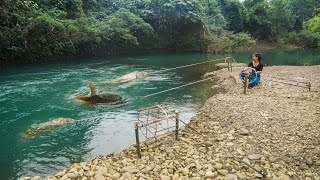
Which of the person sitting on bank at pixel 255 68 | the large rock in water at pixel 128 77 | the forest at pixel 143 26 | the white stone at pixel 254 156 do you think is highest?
the forest at pixel 143 26

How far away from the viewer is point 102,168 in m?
7.22

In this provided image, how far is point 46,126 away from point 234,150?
23.1ft

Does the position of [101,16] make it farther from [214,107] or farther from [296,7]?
[296,7]

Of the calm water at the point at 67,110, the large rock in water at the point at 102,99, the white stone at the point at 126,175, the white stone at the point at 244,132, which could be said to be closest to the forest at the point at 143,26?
the calm water at the point at 67,110

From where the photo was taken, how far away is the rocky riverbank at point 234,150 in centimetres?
681

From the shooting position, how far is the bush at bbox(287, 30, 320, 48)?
158ft

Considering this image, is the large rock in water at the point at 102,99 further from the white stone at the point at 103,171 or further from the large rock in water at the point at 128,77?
the white stone at the point at 103,171

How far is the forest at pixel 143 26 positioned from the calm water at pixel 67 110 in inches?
140

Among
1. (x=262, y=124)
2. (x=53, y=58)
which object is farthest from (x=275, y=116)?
(x=53, y=58)

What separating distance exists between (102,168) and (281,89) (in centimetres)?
1038

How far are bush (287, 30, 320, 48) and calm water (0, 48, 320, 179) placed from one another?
105 ft

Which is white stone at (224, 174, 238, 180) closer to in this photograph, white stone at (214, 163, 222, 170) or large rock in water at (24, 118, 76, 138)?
white stone at (214, 163, 222, 170)

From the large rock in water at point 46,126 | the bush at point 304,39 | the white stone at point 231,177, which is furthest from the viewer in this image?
the bush at point 304,39

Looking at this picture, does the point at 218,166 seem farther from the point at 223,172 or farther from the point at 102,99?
the point at 102,99
